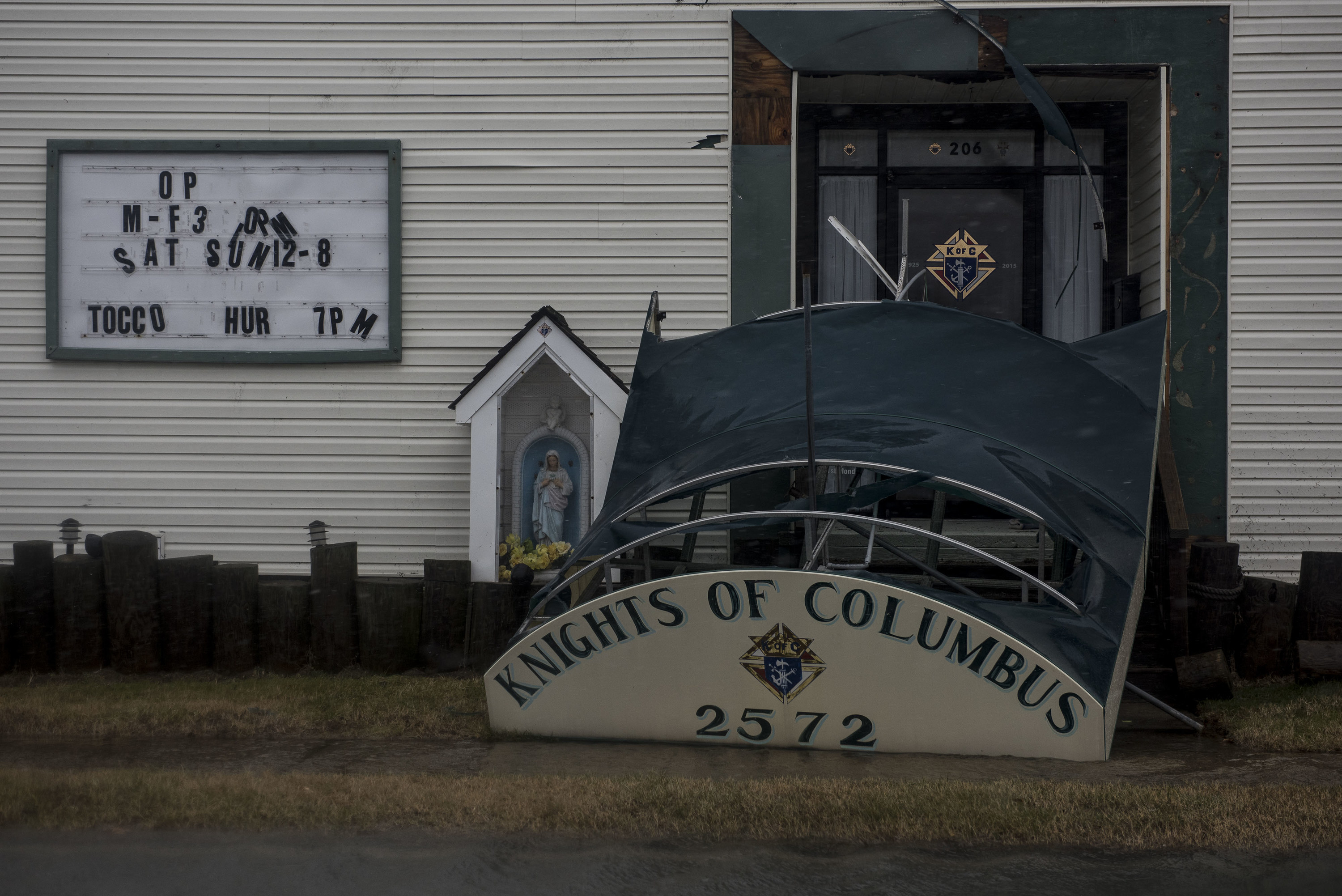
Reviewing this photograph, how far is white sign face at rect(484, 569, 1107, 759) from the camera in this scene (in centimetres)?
450

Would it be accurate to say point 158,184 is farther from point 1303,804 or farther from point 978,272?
point 1303,804

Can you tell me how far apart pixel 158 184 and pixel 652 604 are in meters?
5.71

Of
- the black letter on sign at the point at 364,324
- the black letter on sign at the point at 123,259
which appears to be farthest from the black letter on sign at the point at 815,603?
the black letter on sign at the point at 123,259

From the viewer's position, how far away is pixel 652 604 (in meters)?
4.75

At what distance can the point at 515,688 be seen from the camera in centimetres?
506

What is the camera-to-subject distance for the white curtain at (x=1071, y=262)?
28.3ft

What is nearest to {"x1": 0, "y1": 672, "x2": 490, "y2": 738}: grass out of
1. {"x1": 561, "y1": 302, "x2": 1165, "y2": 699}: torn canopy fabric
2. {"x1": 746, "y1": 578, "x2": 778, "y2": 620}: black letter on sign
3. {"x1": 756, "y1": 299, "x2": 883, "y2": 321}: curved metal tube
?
{"x1": 561, "y1": 302, "x2": 1165, "y2": 699}: torn canopy fabric

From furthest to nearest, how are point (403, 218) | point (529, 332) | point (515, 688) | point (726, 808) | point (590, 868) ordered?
point (403, 218)
point (529, 332)
point (515, 688)
point (726, 808)
point (590, 868)

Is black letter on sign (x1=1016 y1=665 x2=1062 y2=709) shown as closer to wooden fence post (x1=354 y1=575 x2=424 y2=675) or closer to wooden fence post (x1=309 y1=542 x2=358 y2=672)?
wooden fence post (x1=354 y1=575 x2=424 y2=675)

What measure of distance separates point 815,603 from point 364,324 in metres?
4.75

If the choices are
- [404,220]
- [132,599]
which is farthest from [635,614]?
[404,220]

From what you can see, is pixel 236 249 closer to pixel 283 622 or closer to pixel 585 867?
pixel 283 622

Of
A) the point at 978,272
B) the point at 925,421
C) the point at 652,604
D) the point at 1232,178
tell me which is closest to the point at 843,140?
the point at 978,272

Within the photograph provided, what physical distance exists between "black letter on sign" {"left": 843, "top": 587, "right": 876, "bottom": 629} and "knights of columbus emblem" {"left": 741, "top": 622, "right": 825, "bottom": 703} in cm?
21
